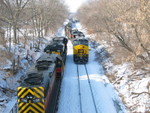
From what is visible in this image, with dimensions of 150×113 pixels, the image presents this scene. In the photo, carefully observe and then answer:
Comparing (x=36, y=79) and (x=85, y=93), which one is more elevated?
(x=36, y=79)

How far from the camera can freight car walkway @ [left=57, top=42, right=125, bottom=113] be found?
12.2 meters

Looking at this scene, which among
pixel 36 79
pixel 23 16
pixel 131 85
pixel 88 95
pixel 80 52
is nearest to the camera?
pixel 36 79

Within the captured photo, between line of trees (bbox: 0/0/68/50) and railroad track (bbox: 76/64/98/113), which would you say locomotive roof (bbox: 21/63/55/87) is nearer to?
railroad track (bbox: 76/64/98/113)

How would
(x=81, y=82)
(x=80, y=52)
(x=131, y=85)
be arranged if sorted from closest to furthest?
(x=131, y=85) → (x=81, y=82) → (x=80, y=52)

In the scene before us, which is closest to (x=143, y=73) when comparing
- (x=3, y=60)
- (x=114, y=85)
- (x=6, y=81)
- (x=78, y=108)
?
(x=114, y=85)


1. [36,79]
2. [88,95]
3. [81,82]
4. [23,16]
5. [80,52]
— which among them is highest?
[23,16]

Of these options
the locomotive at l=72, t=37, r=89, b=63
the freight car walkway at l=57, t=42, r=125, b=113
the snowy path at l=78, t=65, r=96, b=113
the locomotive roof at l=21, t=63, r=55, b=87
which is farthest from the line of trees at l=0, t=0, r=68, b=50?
the locomotive roof at l=21, t=63, r=55, b=87

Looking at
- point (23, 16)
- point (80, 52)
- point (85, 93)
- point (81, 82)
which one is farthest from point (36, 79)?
point (23, 16)

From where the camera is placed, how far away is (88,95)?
14.1 meters

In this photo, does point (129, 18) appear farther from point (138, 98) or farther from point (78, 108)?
point (78, 108)

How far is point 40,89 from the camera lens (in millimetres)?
8742

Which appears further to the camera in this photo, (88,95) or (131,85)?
(131,85)

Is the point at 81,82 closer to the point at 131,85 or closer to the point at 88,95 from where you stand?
the point at 88,95

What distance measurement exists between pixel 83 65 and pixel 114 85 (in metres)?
6.30
